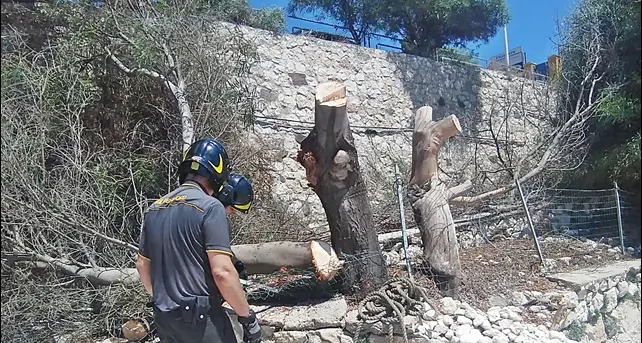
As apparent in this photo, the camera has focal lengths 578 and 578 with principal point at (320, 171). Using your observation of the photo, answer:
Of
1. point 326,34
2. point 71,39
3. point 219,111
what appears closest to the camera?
point 71,39

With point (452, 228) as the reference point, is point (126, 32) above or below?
above

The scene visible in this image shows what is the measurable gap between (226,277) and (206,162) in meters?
0.58

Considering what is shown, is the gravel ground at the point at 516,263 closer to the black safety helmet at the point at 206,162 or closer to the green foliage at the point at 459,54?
the black safety helmet at the point at 206,162

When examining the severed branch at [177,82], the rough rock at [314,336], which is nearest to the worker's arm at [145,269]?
the rough rock at [314,336]

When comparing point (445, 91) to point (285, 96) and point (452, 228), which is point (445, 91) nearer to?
point (285, 96)

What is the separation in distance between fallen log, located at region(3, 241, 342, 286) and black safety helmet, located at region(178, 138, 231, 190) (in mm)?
2028

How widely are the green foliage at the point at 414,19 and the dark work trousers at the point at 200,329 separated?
9.16 meters

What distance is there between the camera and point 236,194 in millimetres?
3449

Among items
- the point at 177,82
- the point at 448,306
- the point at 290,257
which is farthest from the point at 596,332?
the point at 177,82

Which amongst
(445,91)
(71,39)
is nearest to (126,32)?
(71,39)

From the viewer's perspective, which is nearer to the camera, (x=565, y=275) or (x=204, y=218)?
(x=204, y=218)

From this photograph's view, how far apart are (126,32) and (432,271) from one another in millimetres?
3800

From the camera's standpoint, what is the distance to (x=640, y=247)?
138 centimetres

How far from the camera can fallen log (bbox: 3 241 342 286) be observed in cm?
462
